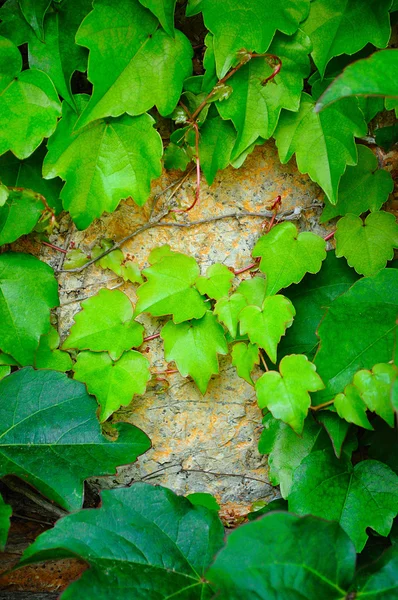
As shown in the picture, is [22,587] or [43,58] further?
[22,587]

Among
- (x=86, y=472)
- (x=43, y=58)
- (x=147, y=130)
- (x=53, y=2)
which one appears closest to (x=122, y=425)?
(x=86, y=472)

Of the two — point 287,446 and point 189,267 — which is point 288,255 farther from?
point 287,446

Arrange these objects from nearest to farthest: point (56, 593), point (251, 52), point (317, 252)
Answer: point (251, 52)
point (317, 252)
point (56, 593)

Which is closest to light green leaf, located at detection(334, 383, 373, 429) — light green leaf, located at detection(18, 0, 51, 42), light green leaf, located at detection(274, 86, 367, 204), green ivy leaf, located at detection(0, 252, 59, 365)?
light green leaf, located at detection(274, 86, 367, 204)

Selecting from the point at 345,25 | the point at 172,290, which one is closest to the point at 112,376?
the point at 172,290

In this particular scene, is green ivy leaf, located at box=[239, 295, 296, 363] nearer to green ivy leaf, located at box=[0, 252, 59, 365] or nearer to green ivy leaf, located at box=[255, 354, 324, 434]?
green ivy leaf, located at box=[255, 354, 324, 434]

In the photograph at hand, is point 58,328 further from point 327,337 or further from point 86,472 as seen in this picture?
point 327,337
